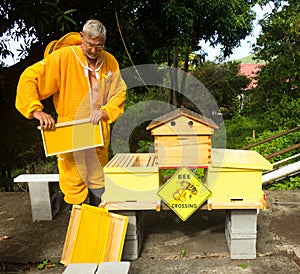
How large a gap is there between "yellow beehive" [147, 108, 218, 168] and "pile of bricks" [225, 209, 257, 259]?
498 mm

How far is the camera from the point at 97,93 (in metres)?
2.83

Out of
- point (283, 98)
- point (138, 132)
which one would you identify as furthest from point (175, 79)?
point (283, 98)

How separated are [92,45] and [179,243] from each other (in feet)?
6.09

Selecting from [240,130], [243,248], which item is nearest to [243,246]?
[243,248]

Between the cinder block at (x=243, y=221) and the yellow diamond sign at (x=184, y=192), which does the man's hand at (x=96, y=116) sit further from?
the cinder block at (x=243, y=221)

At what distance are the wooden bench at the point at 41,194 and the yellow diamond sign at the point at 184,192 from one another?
141cm

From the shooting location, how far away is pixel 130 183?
105 inches

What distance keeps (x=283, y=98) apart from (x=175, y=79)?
3.05 metres

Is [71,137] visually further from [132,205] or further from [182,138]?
[182,138]

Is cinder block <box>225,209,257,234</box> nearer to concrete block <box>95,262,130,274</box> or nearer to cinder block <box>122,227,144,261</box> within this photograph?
cinder block <box>122,227,144,261</box>

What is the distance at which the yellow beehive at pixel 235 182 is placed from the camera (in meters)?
2.58

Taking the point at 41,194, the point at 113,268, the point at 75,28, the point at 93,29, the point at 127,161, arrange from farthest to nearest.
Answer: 1. the point at 75,28
2. the point at 41,194
3. the point at 127,161
4. the point at 93,29
5. the point at 113,268

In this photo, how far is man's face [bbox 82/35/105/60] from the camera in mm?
2553

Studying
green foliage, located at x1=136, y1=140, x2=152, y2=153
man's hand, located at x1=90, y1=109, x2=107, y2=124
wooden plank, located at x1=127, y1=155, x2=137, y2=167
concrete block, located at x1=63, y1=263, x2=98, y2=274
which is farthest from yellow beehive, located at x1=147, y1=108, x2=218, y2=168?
green foliage, located at x1=136, y1=140, x2=152, y2=153
